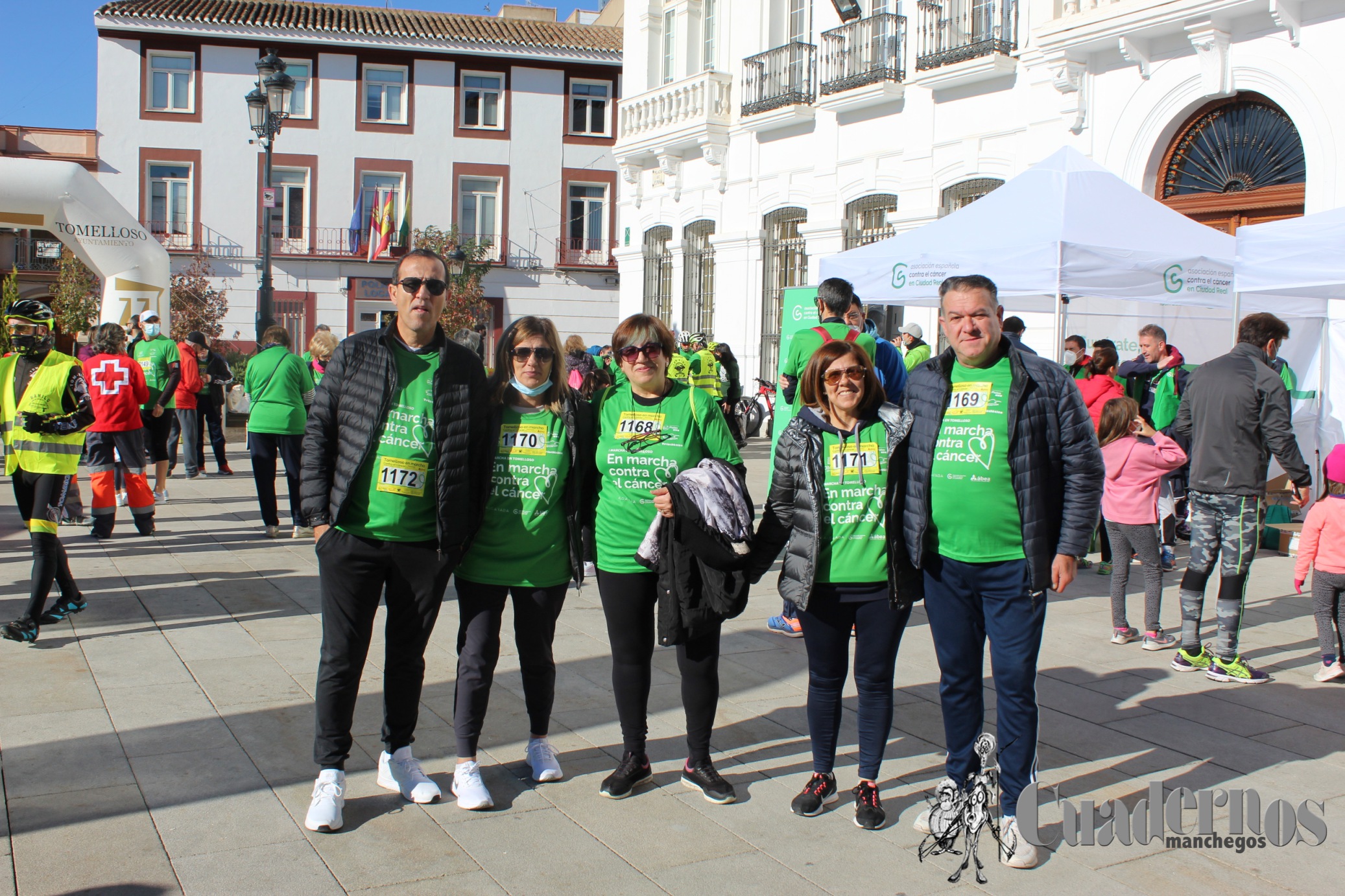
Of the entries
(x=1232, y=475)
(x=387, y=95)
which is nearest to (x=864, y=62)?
(x=1232, y=475)

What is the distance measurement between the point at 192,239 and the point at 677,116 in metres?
→ 19.3

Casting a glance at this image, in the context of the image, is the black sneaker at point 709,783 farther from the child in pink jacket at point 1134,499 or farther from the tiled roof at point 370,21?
the tiled roof at point 370,21

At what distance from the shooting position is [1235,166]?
40.3 ft

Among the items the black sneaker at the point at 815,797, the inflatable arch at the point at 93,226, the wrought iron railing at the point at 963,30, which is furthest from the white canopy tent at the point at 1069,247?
the inflatable arch at the point at 93,226

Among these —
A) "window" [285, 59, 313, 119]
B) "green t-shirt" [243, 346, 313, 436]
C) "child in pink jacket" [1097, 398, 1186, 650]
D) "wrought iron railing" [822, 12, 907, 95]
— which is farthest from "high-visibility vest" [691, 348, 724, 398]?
"window" [285, 59, 313, 119]

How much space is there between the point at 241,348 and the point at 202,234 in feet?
11.5

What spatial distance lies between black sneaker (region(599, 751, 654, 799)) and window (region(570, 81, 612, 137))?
34.3m

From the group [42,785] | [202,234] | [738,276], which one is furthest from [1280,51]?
[202,234]

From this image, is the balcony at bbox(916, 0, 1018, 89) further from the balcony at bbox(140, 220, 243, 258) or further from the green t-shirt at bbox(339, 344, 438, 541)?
the balcony at bbox(140, 220, 243, 258)

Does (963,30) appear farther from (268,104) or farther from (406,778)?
(406,778)

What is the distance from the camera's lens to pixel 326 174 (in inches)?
1359

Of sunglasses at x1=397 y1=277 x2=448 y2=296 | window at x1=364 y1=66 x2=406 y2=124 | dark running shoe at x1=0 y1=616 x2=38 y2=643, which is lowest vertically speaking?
dark running shoe at x1=0 y1=616 x2=38 y2=643

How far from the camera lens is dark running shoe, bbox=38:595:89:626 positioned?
21.4 feet

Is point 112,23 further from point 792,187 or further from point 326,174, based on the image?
point 792,187
